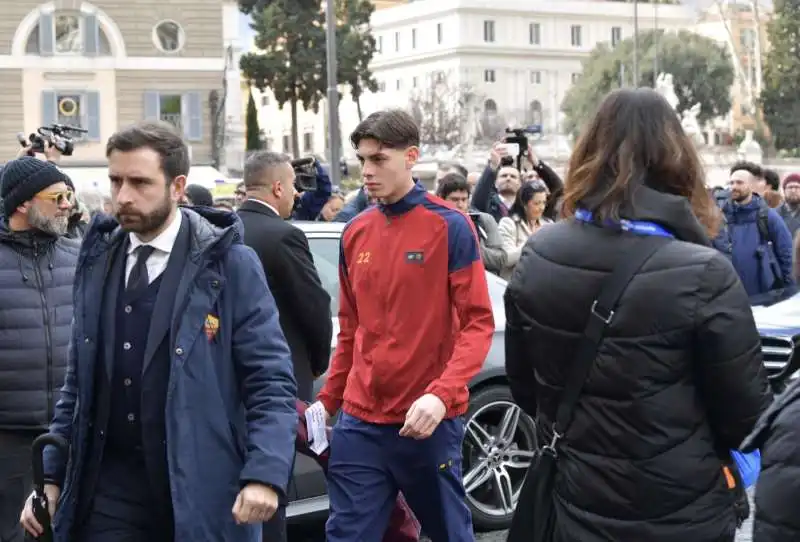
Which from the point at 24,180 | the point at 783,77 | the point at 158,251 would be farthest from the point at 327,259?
the point at 783,77

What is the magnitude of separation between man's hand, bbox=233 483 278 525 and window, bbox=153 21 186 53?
176 feet

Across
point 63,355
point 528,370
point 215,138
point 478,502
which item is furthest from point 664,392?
point 215,138

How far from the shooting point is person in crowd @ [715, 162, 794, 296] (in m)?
12.0

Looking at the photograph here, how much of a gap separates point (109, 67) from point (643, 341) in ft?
178

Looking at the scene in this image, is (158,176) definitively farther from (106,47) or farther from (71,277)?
(106,47)

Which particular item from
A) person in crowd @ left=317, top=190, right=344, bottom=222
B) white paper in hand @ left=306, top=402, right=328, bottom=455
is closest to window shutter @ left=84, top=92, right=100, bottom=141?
person in crowd @ left=317, top=190, right=344, bottom=222

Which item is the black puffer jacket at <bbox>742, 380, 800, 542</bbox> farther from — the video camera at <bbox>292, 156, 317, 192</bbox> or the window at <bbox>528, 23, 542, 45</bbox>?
the window at <bbox>528, 23, 542, 45</bbox>

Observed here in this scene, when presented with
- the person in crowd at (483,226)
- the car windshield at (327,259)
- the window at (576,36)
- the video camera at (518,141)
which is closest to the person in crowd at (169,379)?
the car windshield at (327,259)

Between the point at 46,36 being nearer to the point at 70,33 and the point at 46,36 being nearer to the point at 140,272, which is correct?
the point at 70,33

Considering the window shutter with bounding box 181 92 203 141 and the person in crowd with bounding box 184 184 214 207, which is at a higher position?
the window shutter with bounding box 181 92 203 141

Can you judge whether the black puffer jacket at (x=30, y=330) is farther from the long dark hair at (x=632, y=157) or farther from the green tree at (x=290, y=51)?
the green tree at (x=290, y=51)

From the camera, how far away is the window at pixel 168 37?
56406 mm

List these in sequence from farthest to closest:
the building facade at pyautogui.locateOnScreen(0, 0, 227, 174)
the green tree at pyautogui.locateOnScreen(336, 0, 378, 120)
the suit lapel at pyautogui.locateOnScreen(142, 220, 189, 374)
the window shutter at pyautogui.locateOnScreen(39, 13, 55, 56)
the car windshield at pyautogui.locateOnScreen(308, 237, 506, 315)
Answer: the green tree at pyautogui.locateOnScreen(336, 0, 378, 120), the window shutter at pyautogui.locateOnScreen(39, 13, 55, 56), the building facade at pyautogui.locateOnScreen(0, 0, 227, 174), the car windshield at pyautogui.locateOnScreen(308, 237, 506, 315), the suit lapel at pyautogui.locateOnScreen(142, 220, 189, 374)

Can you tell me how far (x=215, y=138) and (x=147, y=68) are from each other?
12.8ft
